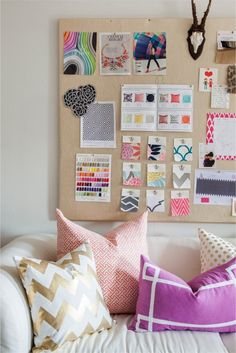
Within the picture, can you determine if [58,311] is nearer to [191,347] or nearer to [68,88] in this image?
[191,347]

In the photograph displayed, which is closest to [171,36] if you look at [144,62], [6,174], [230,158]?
[144,62]

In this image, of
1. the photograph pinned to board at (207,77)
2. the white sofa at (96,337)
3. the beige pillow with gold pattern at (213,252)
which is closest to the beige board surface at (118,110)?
the photograph pinned to board at (207,77)

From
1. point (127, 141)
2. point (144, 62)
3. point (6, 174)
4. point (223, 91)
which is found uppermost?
point (144, 62)

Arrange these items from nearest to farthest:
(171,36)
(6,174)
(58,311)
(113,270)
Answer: (58,311) < (113,270) < (171,36) < (6,174)

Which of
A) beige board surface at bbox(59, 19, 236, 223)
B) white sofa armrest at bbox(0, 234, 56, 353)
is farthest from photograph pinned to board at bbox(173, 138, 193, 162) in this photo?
white sofa armrest at bbox(0, 234, 56, 353)

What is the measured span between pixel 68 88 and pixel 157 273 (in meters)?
1.10

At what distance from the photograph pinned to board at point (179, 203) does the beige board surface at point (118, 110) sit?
24 millimetres

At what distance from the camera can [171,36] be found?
6.55 ft

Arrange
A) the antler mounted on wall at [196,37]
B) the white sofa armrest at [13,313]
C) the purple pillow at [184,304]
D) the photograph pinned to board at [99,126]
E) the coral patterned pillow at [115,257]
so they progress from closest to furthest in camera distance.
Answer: the white sofa armrest at [13,313] < the purple pillow at [184,304] < the coral patterned pillow at [115,257] < the antler mounted on wall at [196,37] < the photograph pinned to board at [99,126]

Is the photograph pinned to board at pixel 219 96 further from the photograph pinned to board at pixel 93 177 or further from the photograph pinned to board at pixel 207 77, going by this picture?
the photograph pinned to board at pixel 93 177

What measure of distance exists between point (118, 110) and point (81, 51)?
379 mm

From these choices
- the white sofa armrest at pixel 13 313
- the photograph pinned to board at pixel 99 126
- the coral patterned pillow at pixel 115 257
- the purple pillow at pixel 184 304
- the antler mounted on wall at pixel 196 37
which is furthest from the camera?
the photograph pinned to board at pixel 99 126

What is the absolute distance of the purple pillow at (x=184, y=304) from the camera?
5.10ft

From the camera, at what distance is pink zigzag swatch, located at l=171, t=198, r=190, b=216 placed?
2074mm
